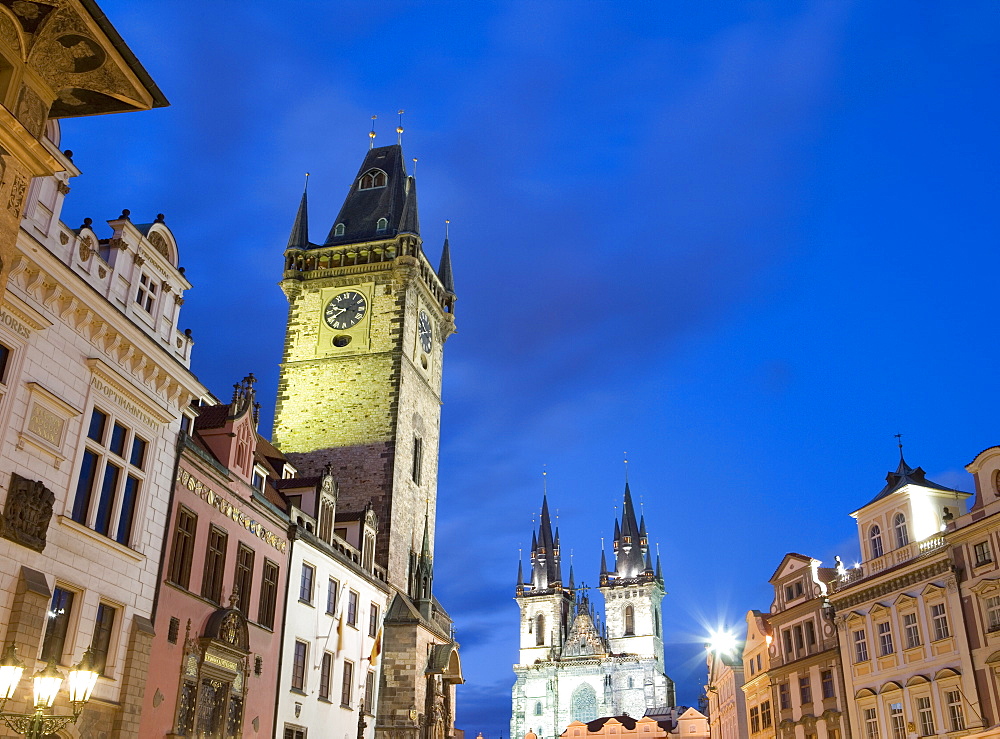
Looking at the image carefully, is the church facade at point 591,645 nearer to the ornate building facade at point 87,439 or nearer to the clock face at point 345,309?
the clock face at point 345,309

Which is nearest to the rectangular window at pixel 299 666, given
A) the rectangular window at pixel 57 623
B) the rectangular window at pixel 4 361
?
the rectangular window at pixel 57 623

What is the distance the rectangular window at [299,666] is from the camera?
28125 mm

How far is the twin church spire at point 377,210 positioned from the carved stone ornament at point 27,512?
104 feet

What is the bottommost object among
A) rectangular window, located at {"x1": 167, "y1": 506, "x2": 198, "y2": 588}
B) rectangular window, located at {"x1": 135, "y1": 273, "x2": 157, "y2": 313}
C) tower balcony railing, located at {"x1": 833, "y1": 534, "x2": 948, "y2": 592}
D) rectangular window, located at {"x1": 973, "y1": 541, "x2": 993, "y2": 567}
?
rectangular window, located at {"x1": 167, "y1": 506, "x2": 198, "y2": 588}

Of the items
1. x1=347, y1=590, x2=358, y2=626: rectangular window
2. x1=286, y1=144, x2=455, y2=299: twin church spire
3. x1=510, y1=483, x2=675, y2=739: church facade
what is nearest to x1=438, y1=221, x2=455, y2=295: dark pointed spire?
x1=286, y1=144, x2=455, y2=299: twin church spire

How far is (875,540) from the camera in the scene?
118 feet

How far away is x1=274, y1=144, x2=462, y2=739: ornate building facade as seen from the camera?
36.9 m

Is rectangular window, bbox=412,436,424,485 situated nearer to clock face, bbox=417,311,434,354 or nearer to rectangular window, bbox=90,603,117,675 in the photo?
clock face, bbox=417,311,434,354

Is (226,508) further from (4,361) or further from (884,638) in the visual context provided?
(884,638)

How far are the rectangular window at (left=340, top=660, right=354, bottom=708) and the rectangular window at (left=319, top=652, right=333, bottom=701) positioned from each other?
3.69 feet

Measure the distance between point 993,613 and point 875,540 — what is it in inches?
285

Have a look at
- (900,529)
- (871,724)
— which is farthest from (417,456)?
(871,724)

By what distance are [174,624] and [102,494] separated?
4280mm

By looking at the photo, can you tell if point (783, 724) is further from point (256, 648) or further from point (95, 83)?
point (95, 83)
